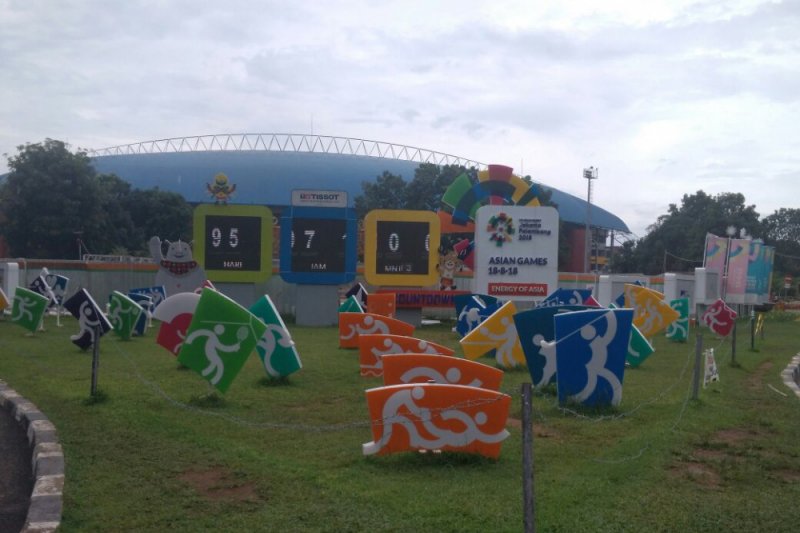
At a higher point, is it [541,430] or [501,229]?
[501,229]

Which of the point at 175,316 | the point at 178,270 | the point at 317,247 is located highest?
the point at 317,247

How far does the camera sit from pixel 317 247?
27.0 m

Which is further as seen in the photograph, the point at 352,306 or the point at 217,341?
the point at 352,306

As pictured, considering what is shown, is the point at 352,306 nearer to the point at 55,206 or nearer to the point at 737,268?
the point at 737,268

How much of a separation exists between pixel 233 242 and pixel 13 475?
779 inches

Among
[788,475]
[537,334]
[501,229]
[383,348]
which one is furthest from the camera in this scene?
[501,229]

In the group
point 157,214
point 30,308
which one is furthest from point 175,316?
point 157,214

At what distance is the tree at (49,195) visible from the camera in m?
41.1

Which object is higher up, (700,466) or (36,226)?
(36,226)

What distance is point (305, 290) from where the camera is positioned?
88.9 ft

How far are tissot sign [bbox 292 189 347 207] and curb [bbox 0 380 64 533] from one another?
54.5 ft

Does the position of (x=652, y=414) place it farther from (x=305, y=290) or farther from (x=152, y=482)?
(x=305, y=290)

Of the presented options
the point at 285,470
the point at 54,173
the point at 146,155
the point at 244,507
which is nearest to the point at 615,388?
the point at 285,470

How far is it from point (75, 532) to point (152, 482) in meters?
1.26
